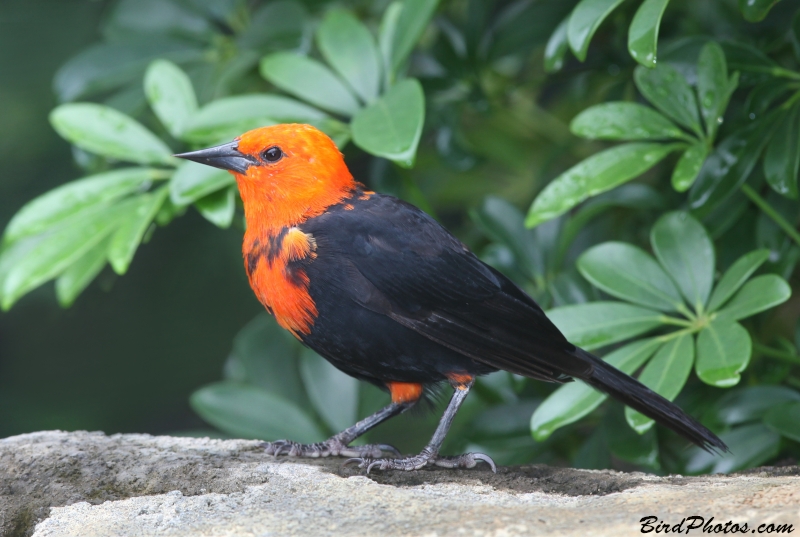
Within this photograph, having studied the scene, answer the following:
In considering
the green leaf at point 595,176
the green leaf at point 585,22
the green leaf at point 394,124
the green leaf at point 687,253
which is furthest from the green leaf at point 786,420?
the green leaf at point 394,124

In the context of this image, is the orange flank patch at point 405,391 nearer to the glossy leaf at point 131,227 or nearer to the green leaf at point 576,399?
the green leaf at point 576,399

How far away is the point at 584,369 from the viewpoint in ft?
8.21

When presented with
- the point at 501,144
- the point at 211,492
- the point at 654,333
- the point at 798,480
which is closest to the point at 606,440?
the point at 654,333

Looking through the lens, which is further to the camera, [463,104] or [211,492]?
[463,104]

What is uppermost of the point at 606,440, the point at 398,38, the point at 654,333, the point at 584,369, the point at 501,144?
the point at 398,38

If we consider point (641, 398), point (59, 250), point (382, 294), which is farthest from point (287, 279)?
point (641, 398)

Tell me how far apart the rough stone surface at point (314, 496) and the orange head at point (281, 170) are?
0.81 m

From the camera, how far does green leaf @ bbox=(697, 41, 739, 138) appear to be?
2580 mm

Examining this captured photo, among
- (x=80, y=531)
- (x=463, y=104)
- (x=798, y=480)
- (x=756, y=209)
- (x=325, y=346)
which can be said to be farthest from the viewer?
(x=463, y=104)

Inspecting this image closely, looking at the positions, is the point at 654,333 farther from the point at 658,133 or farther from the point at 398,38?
Result: the point at 398,38

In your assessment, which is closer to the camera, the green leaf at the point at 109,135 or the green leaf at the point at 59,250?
the green leaf at the point at 59,250

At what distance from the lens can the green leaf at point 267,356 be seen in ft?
11.9

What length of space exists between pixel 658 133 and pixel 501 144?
1.93 m

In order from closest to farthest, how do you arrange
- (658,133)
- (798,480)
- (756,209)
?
(798,480) < (658,133) < (756,209)
